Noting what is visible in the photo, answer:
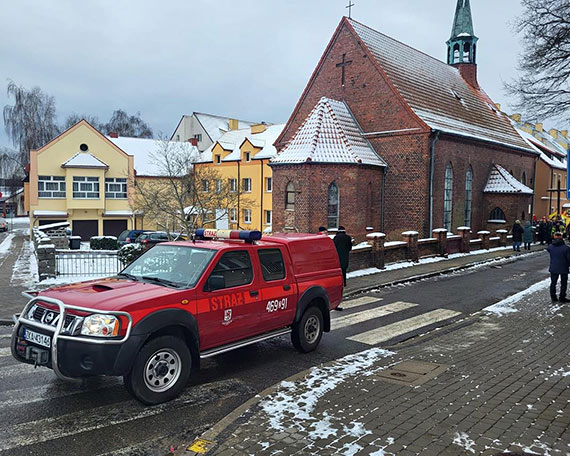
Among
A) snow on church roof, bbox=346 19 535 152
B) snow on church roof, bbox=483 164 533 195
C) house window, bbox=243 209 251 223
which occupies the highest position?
snow on church roof, bbox=346 19 535 152

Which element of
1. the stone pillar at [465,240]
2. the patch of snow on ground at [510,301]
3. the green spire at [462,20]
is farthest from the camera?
the green spire at [462,20]

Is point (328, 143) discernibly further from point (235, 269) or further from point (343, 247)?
point (235, 269)

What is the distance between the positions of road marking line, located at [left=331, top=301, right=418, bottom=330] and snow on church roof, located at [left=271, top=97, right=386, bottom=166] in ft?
35.5

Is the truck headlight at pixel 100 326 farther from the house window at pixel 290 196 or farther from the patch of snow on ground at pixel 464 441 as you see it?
the house window at pixel 290 196

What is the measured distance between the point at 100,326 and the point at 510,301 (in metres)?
10.1

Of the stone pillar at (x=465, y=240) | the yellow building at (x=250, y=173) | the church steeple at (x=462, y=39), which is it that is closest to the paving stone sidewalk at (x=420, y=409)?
the stone pillar at (x=465, y=240)

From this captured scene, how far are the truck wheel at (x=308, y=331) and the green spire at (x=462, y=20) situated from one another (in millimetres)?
32905

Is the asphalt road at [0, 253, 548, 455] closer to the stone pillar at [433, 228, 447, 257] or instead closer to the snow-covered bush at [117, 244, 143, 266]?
the snow-covered bush at [117, 244, 143, 266]

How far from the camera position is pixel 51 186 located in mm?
39969

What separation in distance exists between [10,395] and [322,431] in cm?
390

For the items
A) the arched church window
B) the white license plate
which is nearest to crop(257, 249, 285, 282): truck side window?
the white license plate

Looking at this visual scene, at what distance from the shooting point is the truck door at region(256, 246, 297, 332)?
7.09 meters

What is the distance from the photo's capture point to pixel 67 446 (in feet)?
15.1

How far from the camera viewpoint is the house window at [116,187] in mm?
42719
